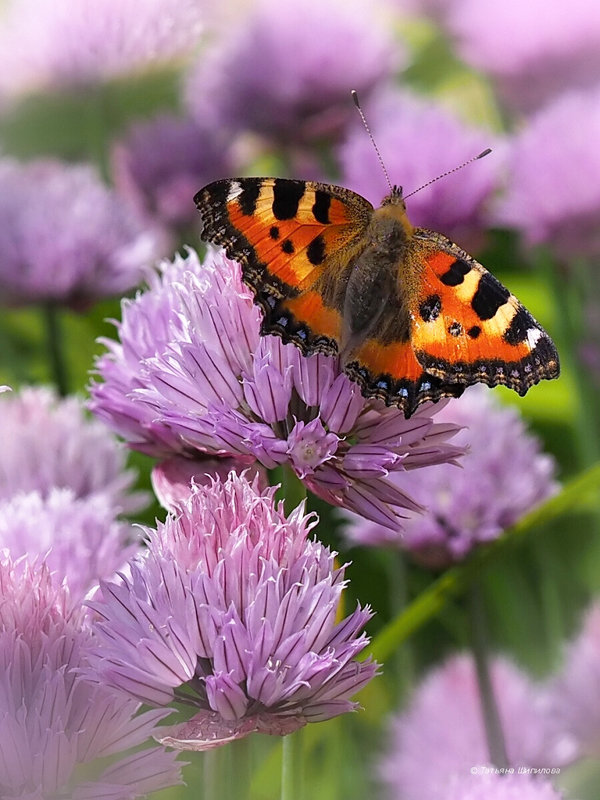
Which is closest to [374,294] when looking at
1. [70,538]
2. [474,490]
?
[70,538]

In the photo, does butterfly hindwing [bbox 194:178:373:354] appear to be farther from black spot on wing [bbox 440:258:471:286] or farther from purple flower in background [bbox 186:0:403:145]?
purple flower in background [bbox 186:0:403:145]

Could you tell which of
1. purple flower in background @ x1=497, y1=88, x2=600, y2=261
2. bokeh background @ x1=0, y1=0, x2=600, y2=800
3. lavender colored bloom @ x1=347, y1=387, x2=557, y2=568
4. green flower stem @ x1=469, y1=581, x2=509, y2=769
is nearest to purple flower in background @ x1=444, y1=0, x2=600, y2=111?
bokeh background @ x1=0, y1=0, x2=600, y2=800

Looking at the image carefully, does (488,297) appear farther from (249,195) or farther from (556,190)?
(556,190)

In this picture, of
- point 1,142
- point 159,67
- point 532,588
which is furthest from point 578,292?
point 1,142

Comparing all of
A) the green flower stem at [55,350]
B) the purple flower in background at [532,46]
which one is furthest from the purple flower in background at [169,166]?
the purple flower in background at [532,46]

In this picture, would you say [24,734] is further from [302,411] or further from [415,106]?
[415,106]

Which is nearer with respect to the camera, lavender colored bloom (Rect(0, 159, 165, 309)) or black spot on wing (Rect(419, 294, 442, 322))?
black spot on wing (Rect(419, 294, 442, 322))
